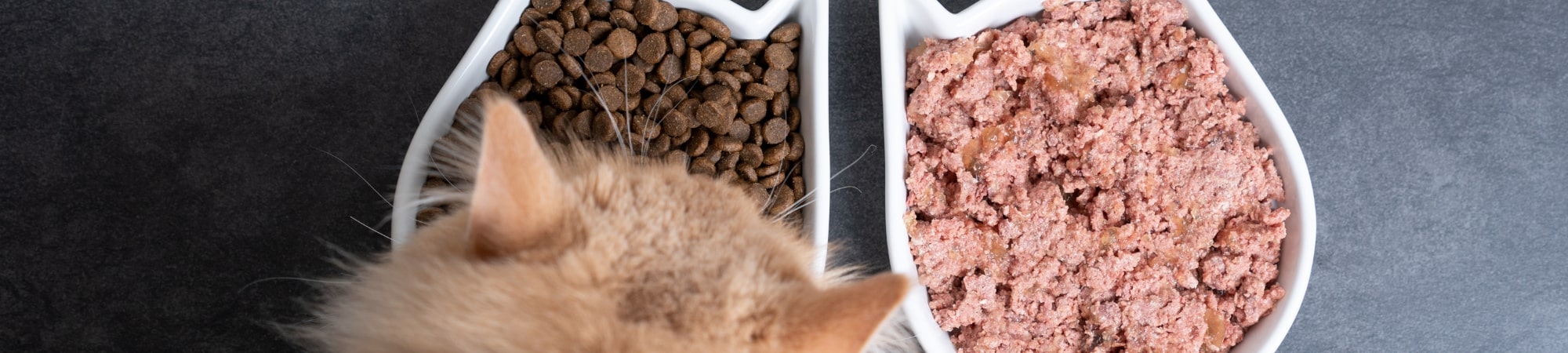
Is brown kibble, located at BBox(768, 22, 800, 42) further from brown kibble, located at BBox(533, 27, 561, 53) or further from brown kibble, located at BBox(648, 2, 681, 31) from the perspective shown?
brown kibble, located at BBox(533, 27, 561, 53)

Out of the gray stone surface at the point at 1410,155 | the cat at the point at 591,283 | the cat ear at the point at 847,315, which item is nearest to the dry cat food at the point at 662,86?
the gray stone surface at the point at 1410,155

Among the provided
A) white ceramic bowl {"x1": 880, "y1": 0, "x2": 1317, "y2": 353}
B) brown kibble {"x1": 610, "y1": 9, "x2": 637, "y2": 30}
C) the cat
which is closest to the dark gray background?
white ceramic bowl {"x1": 880, "y1": 0, "x2": 1317, "y2": 353}

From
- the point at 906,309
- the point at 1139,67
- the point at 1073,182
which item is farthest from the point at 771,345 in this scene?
the point at 1139,67

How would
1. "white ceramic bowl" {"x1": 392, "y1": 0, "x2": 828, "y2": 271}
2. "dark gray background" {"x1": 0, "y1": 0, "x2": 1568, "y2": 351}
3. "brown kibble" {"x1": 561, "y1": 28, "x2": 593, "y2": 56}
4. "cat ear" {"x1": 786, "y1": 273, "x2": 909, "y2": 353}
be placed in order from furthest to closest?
1. "dark gray background" {"x1": 0, "y1": 0, "x2": 1568, "y2": 351}
2. "brown kibble" {"x1": 561, "y1": 28, "x2": 593, "y2": 56}
3. "white ceramic bowl" {"x1": 392, "y1": 0, "x2": 828, "y2": 271}
4. "cat ear" {"x1": 786, "y1": 273, "x2": 909, "y2": 353}

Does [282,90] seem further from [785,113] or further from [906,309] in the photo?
[906,309]

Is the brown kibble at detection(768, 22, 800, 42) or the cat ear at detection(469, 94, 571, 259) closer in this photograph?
the cat ear at detection(469, 94, 571, 259)

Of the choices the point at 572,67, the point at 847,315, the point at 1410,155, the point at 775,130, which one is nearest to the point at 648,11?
the point at 572,67

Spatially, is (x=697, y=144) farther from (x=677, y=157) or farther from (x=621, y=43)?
(x=621, y=43)
